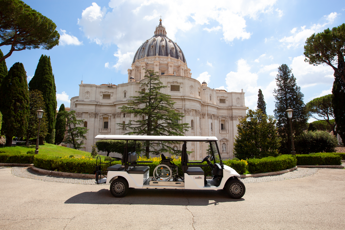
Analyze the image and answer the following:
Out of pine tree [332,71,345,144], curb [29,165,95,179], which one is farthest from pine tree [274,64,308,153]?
curb [29,165,95,179]

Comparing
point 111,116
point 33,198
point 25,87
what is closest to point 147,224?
point 33,198

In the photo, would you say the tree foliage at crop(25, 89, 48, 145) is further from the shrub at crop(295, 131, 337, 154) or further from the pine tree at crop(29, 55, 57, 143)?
the shrub at crop(295, 131, 337, 154)

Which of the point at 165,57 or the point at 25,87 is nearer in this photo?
the point at 25,87

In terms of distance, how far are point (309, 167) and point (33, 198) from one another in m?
18.4

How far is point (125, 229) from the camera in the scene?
4352 mm

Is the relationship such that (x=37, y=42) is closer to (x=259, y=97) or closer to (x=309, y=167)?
(x=309, y=167)

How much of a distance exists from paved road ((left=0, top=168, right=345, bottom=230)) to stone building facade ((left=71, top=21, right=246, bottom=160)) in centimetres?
2549

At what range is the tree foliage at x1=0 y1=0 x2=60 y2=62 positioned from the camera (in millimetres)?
20156

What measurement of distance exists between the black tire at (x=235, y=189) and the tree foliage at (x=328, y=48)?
29.7m

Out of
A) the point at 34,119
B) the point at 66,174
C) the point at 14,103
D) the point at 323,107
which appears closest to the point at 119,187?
the point at 66,174

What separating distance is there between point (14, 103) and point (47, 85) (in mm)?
7641

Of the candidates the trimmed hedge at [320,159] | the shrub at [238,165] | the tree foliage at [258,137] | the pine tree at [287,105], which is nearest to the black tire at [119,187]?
the shrub at [238,165]

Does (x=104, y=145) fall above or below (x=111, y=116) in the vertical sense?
below

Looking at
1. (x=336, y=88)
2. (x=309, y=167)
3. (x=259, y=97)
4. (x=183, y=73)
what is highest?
(x=183, y=73)
